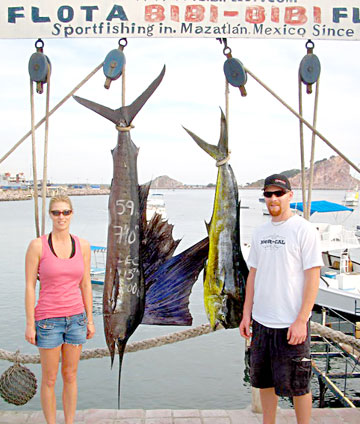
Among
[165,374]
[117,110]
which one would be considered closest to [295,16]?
[117,110]

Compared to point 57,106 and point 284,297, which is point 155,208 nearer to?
point 57,106

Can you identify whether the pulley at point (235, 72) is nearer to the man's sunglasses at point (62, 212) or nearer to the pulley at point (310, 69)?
the pulley at point (310, 69)

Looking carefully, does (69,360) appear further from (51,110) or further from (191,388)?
(191,388)

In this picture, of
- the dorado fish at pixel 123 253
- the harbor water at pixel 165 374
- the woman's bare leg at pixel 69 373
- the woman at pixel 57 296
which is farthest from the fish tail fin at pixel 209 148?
the harbor water at pixel 165 374

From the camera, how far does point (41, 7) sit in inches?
100

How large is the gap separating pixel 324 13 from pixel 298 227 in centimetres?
117

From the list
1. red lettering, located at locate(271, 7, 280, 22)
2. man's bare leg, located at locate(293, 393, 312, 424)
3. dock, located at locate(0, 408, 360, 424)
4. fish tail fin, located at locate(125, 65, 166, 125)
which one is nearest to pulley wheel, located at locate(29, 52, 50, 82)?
fish tail fin, located at locate(125, 65, 166, 125)

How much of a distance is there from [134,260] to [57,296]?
42 centimetres

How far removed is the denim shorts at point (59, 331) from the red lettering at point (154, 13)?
1453mm

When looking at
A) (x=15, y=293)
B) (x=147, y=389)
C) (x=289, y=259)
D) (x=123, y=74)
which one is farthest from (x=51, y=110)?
(x=15, y=293)

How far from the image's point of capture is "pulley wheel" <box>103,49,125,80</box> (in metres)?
2.46

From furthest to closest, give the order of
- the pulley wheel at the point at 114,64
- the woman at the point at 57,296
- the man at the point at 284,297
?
the pulley wheel at the point at 114,64 → the woman at the point at 57,296 → the man at the point at 284,297

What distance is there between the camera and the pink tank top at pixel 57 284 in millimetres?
2164

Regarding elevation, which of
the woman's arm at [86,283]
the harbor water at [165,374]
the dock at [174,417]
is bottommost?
the harbor water at [165,374]
